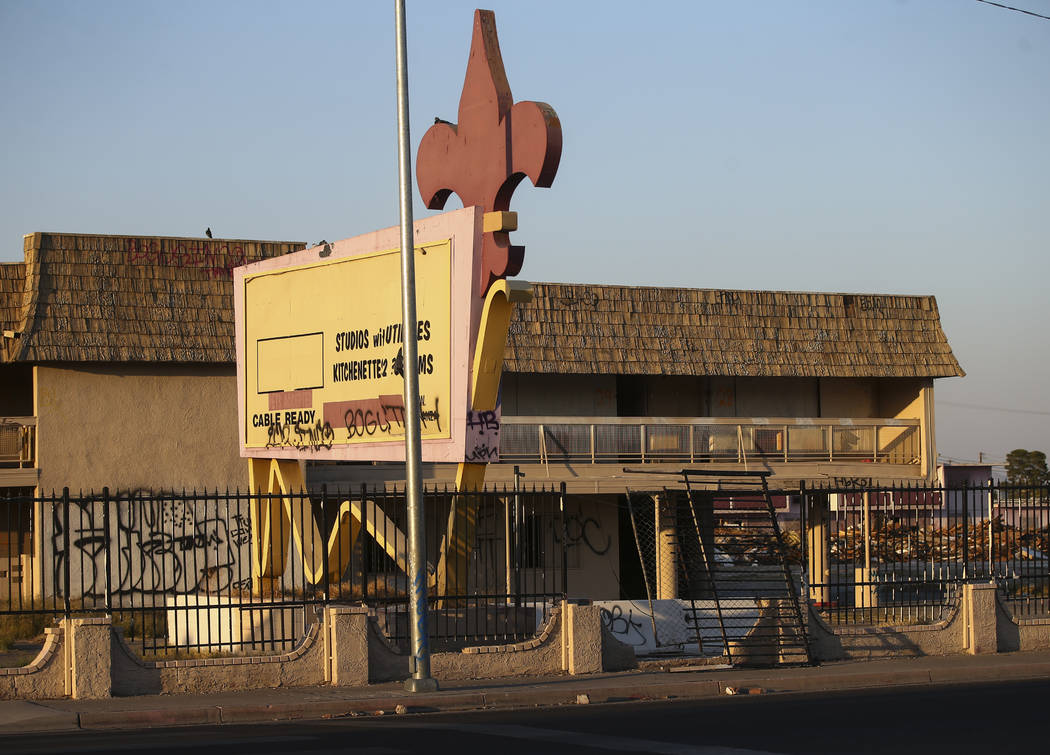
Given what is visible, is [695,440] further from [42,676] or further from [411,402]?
[42,676]

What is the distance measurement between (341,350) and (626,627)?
5.98 meters

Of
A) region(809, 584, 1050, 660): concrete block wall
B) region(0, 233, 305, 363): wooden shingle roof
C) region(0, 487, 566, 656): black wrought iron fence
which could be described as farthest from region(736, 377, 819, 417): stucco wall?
region(809, 584, 1050, 660): concrete block wall

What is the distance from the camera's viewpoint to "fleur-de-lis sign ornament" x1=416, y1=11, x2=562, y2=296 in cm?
1741

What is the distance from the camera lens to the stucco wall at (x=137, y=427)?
98.2 feet

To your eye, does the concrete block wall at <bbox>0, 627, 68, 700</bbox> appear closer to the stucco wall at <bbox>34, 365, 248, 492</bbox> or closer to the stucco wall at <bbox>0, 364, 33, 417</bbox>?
Result: the stucco wall at <bbox>34, 365, 248, 492</bbox>

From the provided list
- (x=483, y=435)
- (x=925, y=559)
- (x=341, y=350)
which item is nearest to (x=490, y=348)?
(x=483, y=435)

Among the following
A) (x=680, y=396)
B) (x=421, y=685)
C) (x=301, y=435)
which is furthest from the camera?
(x=680, y=396)

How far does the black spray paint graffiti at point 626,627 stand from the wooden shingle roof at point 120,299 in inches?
545

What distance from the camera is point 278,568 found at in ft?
79.9

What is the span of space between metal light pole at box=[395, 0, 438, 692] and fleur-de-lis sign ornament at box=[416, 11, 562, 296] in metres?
1.93

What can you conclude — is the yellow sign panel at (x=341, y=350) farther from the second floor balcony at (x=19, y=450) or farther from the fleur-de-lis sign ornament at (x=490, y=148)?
the second floor balcony at (x=19, y=450)

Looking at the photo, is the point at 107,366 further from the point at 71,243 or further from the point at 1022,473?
the point at 1022,473

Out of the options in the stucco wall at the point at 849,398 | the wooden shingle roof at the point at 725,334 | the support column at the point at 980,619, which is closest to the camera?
the support column at the point at 980,619

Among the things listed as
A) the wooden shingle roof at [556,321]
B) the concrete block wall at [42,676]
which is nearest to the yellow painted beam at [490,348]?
the concrete block wall at [42,676]
